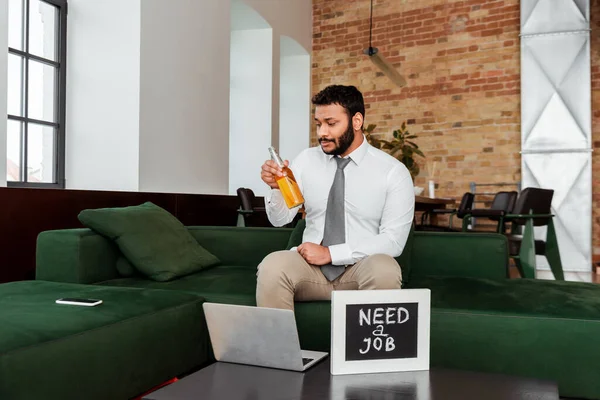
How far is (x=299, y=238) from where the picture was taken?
2.82 metres

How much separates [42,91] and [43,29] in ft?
1.35

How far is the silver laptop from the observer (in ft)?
4.58

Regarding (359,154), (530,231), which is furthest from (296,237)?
(530,231)

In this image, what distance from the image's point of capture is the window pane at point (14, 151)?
11.5 feet

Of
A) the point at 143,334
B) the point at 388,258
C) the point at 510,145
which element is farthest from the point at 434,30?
the point at 143,334

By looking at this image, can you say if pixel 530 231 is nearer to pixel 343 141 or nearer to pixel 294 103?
pixel 343 141

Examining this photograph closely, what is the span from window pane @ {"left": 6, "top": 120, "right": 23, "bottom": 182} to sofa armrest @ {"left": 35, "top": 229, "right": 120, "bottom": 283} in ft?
3.74

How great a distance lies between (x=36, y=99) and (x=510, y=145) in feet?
17.5

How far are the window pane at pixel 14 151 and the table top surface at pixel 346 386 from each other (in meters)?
2.68

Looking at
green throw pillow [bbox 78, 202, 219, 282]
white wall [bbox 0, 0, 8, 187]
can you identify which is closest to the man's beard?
green throw pillow [bbox 78, 202, 219, 282]

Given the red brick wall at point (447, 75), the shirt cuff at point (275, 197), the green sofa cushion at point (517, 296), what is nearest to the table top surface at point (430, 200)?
the red brick wall at point (447, 75)

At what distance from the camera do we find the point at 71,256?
252 centimetres

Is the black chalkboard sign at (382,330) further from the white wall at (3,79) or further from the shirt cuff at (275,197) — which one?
the white wall at (3,79)

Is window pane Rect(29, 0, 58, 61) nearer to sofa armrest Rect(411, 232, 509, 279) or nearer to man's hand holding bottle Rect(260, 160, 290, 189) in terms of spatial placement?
man's hand holding bottle Rect(260, 160, 290, 189)
